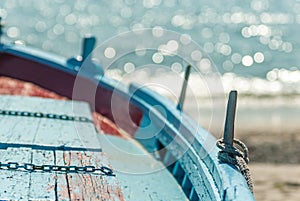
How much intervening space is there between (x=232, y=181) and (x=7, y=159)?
1254 mm

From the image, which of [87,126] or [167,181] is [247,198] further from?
[87,126]

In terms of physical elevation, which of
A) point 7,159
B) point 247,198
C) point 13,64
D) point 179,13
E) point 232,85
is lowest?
point 247,198

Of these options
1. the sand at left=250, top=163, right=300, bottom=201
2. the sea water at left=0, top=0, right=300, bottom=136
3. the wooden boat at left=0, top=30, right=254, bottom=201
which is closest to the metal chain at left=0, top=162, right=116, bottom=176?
the wooden boat at left=0, top=30, right=254, bottom=201

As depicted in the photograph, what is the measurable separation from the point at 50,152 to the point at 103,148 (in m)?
1.16

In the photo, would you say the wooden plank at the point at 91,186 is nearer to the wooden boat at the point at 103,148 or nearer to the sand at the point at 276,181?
the wooden boat at the point at 103,148

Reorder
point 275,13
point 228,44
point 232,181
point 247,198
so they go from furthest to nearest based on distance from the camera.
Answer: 1. point 275,13
2. point 228,44
3. point 232,181
4. point 247,198

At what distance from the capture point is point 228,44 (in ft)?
96.6

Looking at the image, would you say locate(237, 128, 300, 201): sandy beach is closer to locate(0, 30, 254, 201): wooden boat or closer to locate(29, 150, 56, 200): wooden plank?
locate(0, 30, 254, 201): wooden boat

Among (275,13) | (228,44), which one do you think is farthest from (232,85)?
(275,13)

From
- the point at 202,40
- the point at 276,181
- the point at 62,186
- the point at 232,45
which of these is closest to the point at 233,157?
the point at 62,186

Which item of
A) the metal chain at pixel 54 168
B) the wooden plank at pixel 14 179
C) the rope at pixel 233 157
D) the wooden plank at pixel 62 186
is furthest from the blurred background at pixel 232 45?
the rope at pixel 233 157

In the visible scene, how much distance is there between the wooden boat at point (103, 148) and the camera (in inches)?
127

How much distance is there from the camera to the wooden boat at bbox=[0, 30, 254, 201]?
10.5 ft

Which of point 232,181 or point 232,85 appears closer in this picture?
point 232,181
